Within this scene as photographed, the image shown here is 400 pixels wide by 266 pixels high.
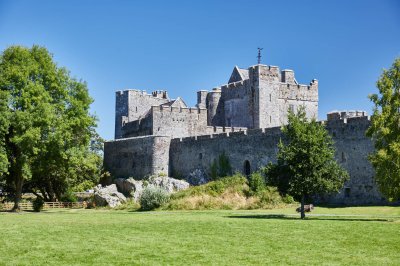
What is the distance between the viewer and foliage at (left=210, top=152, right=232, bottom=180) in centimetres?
4684

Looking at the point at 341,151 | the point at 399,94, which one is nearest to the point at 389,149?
the point at 399,94

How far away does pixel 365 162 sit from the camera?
37.0 metres

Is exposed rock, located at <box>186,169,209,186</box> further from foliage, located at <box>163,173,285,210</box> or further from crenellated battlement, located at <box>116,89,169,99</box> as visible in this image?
crenellated battlement, located at <box>116,89,169,99</box>

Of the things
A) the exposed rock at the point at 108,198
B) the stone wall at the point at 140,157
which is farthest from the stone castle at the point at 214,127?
the exposed rock at the point at 108,198

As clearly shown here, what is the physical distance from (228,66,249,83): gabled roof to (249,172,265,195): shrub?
21823 millimetres

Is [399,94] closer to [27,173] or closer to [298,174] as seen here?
[298,174]

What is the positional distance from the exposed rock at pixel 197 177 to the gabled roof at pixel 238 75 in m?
15.4

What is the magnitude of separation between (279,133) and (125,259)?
28.6 metres

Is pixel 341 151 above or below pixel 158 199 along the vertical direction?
above

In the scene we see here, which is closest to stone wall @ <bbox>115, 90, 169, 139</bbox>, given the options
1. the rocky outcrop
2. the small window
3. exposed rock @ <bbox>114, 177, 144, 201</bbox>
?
exposed rock @ <bbox>114, 177, 144, 201</bbox>

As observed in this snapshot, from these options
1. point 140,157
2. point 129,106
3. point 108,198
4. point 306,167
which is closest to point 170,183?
point 108,198

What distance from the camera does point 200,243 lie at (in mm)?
17578

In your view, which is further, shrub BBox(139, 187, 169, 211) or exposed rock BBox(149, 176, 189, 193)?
exposed rock BBox(149, 176, 189, 193)

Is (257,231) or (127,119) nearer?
(257,231)
